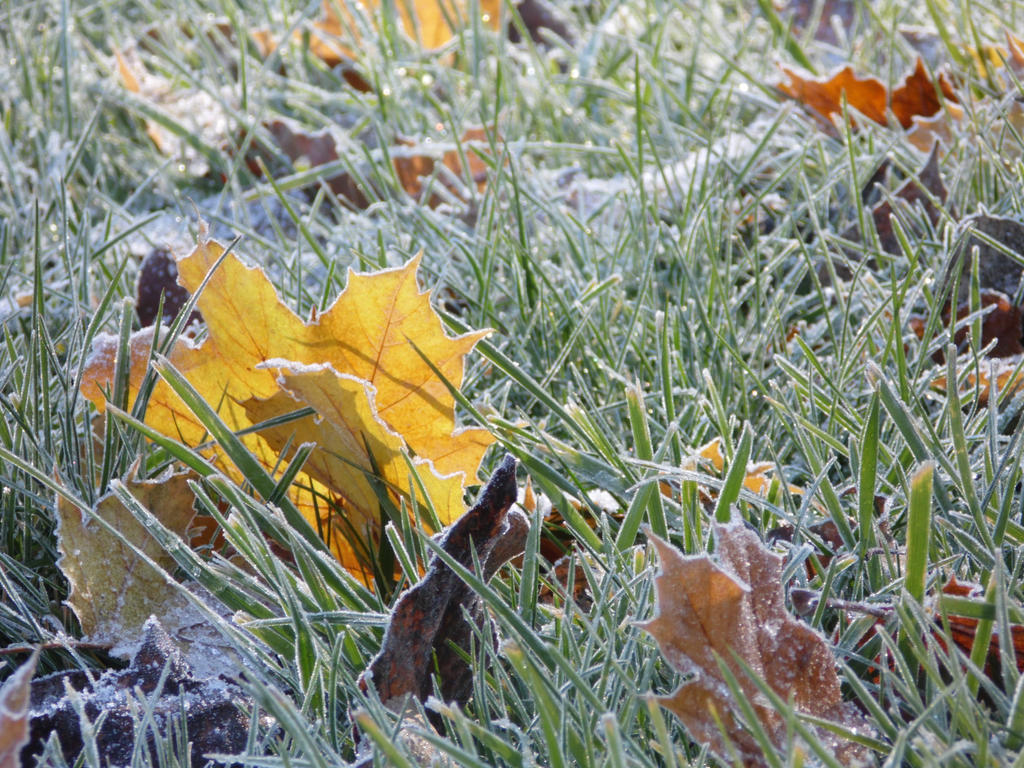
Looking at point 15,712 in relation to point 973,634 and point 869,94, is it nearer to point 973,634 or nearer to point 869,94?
point 973,634

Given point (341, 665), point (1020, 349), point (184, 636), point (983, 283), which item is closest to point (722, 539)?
point (341, 665)

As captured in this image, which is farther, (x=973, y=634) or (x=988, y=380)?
(x=988, y=380)

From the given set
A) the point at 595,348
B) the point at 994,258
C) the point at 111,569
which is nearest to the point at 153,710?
the point at 111,569

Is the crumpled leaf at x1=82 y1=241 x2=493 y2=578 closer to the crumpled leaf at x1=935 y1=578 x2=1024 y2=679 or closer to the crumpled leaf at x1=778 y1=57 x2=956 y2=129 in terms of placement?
the crumpled leaf at x1=935 y1=578 x2=1024 y2=679

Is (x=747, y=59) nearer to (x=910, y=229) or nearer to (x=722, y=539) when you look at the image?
(x=910, y=229)

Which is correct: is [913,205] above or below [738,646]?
above

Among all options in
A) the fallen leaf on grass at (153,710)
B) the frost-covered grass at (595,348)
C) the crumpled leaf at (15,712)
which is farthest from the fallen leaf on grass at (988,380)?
the crumpled leaf at (15,712)
